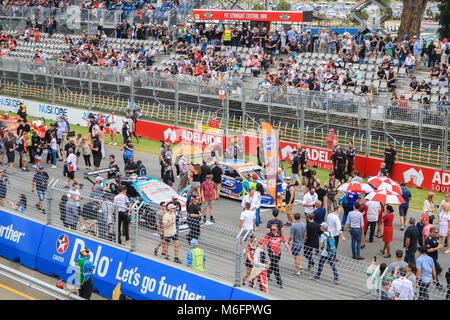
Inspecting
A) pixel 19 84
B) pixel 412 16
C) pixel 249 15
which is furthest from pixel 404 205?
pixel 19 84

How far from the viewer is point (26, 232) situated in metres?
15.7

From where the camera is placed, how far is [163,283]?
12836 mm

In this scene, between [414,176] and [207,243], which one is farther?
[414,176]

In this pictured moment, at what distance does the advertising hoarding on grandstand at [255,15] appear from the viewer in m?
37.2

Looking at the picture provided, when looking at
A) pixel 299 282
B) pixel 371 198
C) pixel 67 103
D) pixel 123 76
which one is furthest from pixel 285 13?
pixel 299 282

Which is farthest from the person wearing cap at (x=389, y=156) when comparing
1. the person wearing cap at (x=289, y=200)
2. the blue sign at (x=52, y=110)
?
the blue sign at (x=52, y=110)

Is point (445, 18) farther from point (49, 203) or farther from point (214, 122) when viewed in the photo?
point (49, 203)

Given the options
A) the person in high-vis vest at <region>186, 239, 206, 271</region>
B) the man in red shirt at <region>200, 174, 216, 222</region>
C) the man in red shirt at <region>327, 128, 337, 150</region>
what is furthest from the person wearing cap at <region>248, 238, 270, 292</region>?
the man in red shirt at <region>327, 128, 337, 150</region>

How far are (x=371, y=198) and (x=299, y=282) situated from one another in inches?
229

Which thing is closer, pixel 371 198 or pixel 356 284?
pixel 356 284

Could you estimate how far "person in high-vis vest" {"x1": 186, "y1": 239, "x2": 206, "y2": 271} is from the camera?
12.6 m

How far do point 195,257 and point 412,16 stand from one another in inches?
1030

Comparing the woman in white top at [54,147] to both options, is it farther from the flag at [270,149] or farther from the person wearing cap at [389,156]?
the person wearing cap at [389,156]
